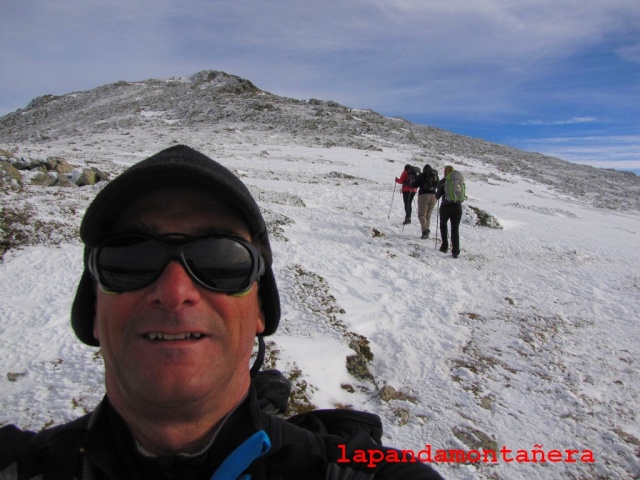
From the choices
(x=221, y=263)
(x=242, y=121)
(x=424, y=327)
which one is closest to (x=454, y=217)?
(x=424, y=327)

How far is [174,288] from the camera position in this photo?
1.54 m

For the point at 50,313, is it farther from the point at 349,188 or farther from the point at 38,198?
the point at 349,188

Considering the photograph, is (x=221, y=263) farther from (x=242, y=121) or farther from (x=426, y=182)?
(x=242, y=121)

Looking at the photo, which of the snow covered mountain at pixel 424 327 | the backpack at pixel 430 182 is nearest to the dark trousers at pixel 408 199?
the snow covered mountain at pixel 424 327

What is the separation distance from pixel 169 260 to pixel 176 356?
405mm

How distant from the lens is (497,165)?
4372cm

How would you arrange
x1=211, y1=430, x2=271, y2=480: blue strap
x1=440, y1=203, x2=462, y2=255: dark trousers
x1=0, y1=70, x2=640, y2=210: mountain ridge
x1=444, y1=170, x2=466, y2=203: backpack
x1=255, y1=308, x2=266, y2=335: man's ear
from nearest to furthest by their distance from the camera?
1. x1=211, y1=430, x2=271, y2=480: blue strap
2. x1=255, y1=308, x2=266, y2=335: man's ear
3. x1=444, y1=170, x2=466, y2=203: backpack
4. x1=440, y1=203, x2=462, y2=255: dark trousers
5. x1=0, y1=70, x2=640, y2=210: mountain ridge

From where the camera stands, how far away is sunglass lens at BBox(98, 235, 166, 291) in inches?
61.6

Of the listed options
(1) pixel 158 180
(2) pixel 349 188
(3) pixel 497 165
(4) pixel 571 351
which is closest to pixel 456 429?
(4) pixel 571 351

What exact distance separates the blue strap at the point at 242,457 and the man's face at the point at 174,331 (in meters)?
0.21

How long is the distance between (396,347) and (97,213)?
16.1ft

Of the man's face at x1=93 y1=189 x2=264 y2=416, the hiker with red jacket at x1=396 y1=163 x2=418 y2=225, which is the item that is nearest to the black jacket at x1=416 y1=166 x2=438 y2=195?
the hiker with red jacket at x1=396 y1=163 x2=418 y2=225

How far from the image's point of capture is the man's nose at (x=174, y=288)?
1.53m

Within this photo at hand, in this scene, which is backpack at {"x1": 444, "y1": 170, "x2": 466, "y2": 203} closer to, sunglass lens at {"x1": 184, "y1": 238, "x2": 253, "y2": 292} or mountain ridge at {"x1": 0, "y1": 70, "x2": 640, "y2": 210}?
sunglass lens at {"x1": 184, "y1": 238, "x2": 253, "y2": 292}
